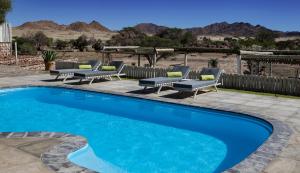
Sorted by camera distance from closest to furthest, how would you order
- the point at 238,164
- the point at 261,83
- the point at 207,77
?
A: the point at 238,164 < the point at 207,77 < the point at 261,83

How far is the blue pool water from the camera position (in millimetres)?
7293

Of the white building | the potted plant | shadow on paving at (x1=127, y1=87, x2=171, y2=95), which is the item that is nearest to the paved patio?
shadow on paving at (x1=127, y1=87, x2=171, y2=95)

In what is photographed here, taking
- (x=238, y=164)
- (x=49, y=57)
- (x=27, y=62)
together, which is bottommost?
(x=238, y=164)

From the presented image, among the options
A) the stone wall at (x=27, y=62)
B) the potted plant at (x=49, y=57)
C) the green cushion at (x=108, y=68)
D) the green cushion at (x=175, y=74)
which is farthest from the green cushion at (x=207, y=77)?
the stone wall at (x=27, y=62)

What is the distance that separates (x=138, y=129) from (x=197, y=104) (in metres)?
2.62

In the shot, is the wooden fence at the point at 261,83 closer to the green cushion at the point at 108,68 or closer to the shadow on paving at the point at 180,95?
the shadow on paving at the point at 180,95

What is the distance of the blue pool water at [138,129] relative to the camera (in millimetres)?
7293

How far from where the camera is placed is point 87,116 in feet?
37.1

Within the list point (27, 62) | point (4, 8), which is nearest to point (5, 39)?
point (4, 8)

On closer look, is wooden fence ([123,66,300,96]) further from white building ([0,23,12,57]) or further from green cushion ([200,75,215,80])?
white building ([0,23,12,57])

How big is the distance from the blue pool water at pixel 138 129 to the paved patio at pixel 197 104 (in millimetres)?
575

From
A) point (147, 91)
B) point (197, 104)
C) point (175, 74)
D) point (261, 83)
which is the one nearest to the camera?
point (197, 104)

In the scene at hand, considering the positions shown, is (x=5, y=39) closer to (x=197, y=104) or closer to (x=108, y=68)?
(x=108, y=68)

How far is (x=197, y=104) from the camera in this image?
458 inches
